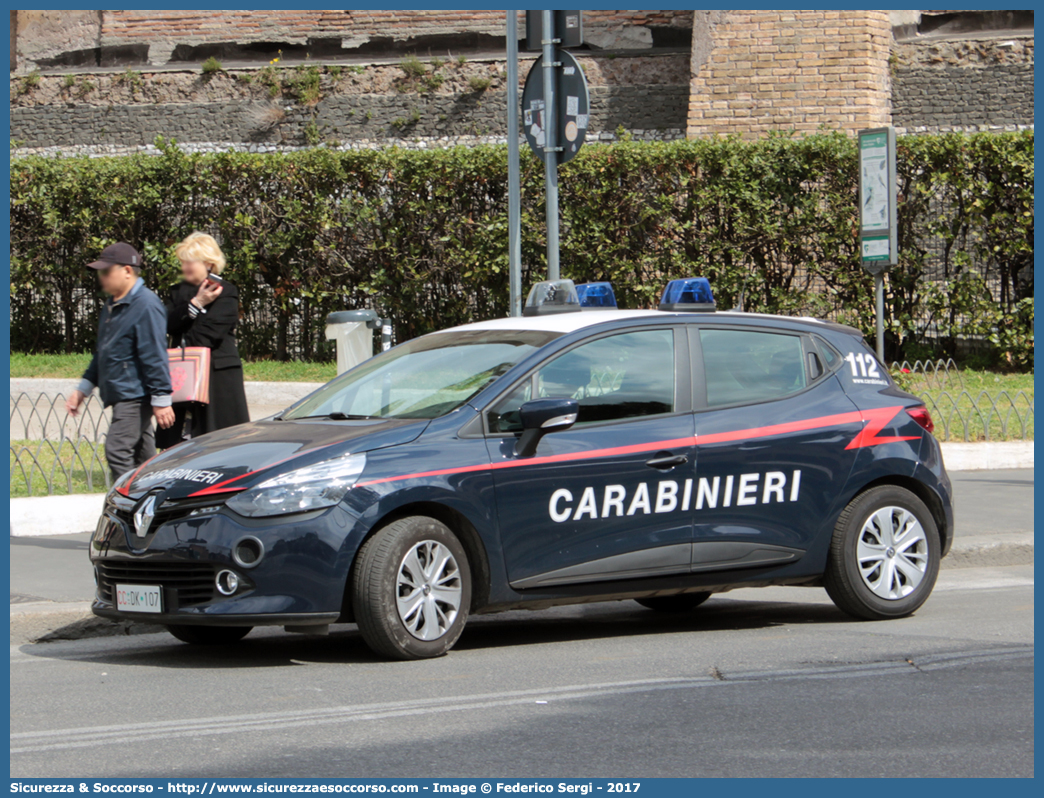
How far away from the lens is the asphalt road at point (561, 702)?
466 centimetres

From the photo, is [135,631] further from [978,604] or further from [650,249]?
[650,249]

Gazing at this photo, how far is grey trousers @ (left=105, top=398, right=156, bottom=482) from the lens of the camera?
26.9 feet

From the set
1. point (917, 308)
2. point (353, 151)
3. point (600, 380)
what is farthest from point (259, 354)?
point (600, 380)

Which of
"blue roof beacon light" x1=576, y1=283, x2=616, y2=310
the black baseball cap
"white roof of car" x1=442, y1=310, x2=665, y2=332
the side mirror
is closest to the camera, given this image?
the side mirror

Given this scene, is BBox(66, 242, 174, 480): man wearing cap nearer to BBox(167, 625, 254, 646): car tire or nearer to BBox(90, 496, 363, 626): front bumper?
BBox(167, 625, 254, 646): car tire

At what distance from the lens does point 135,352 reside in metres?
8.27

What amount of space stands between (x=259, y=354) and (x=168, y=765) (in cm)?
1439

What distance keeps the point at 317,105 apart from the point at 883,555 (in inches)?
723

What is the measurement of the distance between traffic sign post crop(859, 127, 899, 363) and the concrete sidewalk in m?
1.98

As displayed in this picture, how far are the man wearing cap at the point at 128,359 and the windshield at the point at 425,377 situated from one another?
1.36 meters

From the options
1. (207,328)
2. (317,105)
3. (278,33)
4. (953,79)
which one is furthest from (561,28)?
(278,33)

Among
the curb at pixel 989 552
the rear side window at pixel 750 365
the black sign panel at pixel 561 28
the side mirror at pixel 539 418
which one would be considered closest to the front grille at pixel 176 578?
the side mirror at pixel 539 418

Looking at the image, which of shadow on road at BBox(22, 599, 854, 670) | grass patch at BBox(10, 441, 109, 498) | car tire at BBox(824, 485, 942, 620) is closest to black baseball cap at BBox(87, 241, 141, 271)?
grass patch at BBox(10, 441, 109, 498)

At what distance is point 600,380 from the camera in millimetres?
6848
